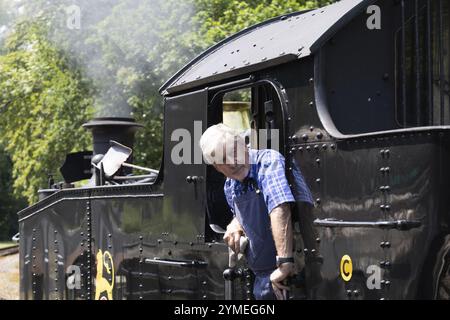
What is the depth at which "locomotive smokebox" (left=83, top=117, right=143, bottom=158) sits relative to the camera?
9.30 meters

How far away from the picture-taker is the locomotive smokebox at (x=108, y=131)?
9.30 m

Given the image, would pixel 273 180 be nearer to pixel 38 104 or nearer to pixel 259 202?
pixel 259 202

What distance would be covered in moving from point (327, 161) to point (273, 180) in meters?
0.30

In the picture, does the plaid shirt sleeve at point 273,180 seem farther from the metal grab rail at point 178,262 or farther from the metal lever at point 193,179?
the metal grab rail at point 178,262

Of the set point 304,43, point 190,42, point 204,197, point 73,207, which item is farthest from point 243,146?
point 190,42

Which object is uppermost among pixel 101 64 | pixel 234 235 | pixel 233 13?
pixel 233 13

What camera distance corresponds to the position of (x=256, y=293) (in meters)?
4.84

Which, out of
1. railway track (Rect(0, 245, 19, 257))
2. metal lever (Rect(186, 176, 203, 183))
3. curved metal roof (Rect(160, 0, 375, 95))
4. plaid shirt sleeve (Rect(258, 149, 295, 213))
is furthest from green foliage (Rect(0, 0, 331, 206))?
plaid shirt sleeve (Rect(258, 149, 295, 213))

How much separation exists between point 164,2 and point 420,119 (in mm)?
8813

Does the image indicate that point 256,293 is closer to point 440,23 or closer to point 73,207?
point 440,23

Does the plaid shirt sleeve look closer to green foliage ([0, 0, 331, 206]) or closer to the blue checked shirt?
the blue checked shirt

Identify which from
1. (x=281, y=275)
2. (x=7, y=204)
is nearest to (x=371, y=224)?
(x=281, y=275)

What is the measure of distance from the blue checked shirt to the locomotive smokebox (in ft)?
15.5

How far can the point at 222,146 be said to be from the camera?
4.49m
